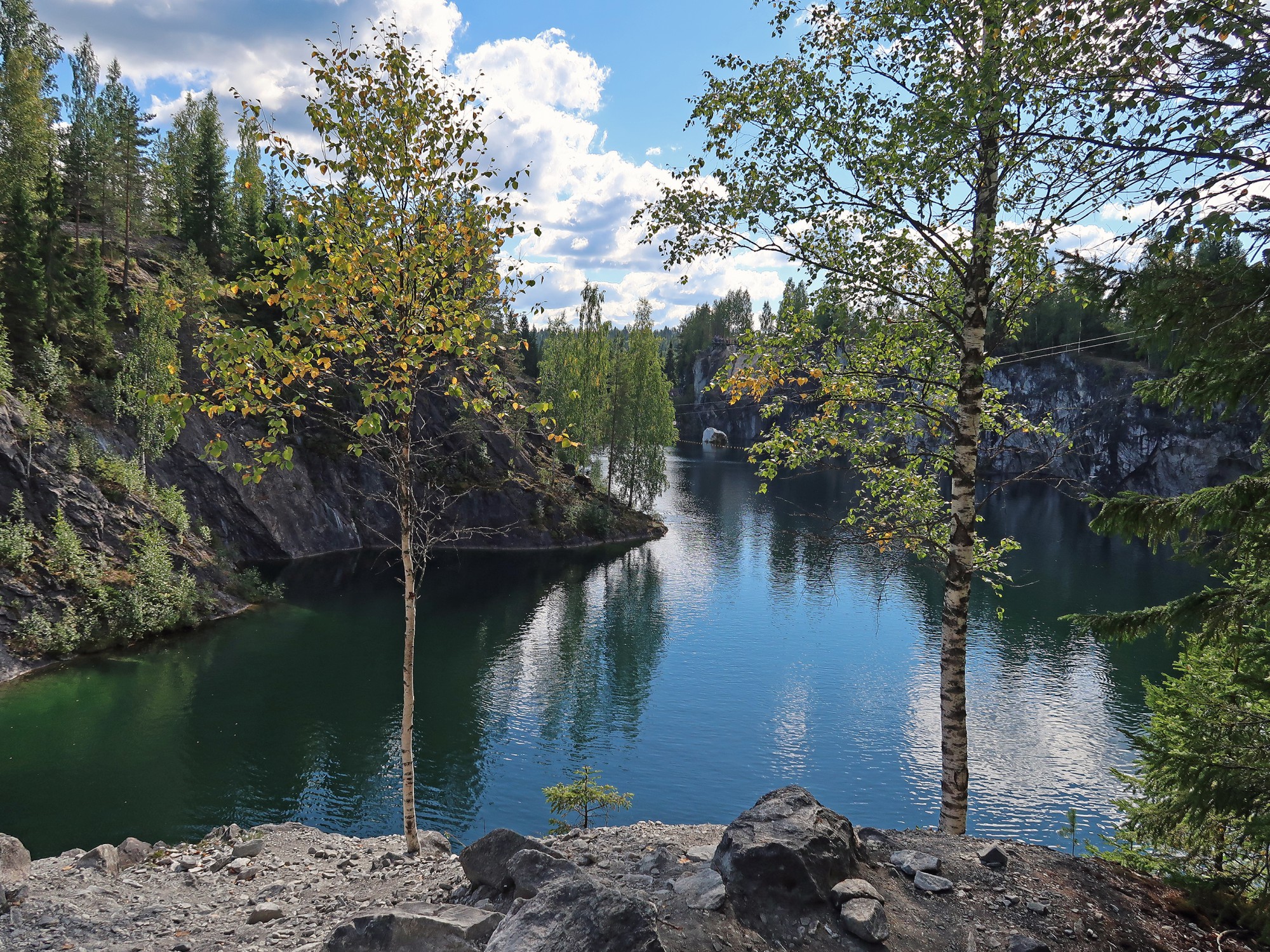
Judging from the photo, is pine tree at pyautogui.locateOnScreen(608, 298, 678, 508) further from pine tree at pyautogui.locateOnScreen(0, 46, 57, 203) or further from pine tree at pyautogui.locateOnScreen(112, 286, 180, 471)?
pine tree at pyautogui.locateOnScreen(0, 46, 57, 203)

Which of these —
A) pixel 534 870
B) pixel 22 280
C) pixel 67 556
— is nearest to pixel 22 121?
pixel 22 280

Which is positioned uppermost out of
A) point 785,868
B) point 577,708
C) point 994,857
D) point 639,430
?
point 639,430

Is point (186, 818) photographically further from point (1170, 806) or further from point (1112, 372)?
point (1112, 372)

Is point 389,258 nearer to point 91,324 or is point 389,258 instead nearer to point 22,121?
point 91,324

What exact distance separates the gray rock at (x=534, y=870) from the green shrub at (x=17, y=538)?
98.4ft

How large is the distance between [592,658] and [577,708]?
5681mm

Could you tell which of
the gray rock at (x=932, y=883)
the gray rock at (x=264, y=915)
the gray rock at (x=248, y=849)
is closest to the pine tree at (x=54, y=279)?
the gray rock at (x=248, y=849)

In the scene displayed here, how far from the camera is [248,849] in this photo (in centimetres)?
1256

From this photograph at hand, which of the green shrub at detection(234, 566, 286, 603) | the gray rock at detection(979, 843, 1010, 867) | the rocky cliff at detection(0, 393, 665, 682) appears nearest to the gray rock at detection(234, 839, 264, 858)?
the rocky cliff at detection(0, 393, 665, 682)

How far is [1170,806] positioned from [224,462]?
156 ft

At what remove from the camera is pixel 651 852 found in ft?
29.0

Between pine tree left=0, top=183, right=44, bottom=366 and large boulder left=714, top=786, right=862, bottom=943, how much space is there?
4101cm

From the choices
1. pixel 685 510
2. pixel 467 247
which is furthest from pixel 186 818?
pixel 685 510

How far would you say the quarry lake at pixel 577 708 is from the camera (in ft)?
66.5
